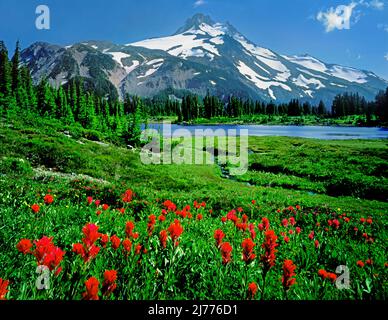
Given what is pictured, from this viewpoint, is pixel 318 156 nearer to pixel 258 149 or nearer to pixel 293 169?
pixel 293 169

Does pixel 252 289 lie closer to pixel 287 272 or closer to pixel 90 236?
pixel 287 272

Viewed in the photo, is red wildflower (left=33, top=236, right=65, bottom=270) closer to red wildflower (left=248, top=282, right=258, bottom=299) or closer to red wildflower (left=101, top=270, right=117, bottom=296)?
red wildflower (left=101, top=270, right=117, bottom=296)

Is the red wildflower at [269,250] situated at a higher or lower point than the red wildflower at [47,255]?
lower

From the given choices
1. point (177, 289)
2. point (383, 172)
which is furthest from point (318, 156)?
point (177, 289)

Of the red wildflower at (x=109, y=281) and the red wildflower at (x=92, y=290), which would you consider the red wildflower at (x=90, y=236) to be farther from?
the red wildflower at (x=92, y=290)

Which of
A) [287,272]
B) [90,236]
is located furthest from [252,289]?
[90,236]

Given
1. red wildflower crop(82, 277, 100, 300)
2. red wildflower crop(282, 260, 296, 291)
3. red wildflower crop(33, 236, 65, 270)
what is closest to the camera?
red wildflower crop(82, 277, 100, 300)

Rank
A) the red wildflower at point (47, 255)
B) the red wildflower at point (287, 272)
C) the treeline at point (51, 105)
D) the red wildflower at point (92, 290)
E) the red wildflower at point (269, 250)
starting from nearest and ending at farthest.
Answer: the red wildflower at point (92, 290), the red wildflower at point (47, 255), the red wildflower at point (287, 272), the red wildflower at point (269, 250), the treeline at point (51, 105)

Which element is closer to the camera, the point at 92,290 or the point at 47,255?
the point at 92,290

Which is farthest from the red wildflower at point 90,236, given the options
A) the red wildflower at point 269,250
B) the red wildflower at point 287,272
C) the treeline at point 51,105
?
the treeline at point 51,105

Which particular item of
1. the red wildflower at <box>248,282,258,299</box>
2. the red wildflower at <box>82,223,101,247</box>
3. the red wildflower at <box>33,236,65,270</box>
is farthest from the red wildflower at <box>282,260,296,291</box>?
the red wildflower at <box>33,236,65,270</box>

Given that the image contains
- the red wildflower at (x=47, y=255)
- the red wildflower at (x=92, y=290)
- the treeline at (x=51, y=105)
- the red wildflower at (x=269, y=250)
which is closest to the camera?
the red wildflower at (x=92, y=290)

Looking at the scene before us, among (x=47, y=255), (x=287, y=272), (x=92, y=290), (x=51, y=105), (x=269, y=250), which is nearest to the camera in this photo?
(x=92, y=290)

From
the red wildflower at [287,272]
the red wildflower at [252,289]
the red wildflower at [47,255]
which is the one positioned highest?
the red wildflower at [47,255]
